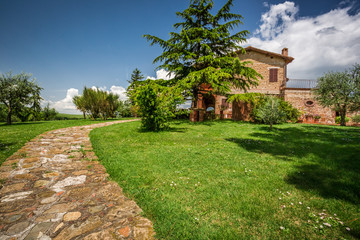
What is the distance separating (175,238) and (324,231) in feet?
6.60

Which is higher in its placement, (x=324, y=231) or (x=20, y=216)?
(x=20, y=216)

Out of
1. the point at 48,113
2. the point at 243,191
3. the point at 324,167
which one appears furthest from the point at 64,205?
the point at 48,113

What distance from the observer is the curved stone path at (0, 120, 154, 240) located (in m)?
1.98

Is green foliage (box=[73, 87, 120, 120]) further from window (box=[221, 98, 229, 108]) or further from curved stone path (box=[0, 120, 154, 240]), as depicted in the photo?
curved stone path (box=[0, 120, 154, 240])

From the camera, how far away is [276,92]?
66.5ft

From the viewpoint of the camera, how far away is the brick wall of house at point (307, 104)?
60.1 ft

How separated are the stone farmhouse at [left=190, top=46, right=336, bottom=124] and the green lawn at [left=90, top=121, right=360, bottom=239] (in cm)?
1254

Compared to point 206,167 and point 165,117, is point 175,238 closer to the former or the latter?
point 206,167

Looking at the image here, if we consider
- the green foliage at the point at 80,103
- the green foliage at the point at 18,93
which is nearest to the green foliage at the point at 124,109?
the green foliage at the point at 80,103

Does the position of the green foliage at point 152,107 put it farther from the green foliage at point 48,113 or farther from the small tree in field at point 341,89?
the green foliage at point 48,113

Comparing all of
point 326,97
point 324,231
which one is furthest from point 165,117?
point 326,97

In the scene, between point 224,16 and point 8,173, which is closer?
point 8,173

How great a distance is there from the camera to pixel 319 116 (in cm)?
1831

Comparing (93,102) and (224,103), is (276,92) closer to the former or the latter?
(224,103)
